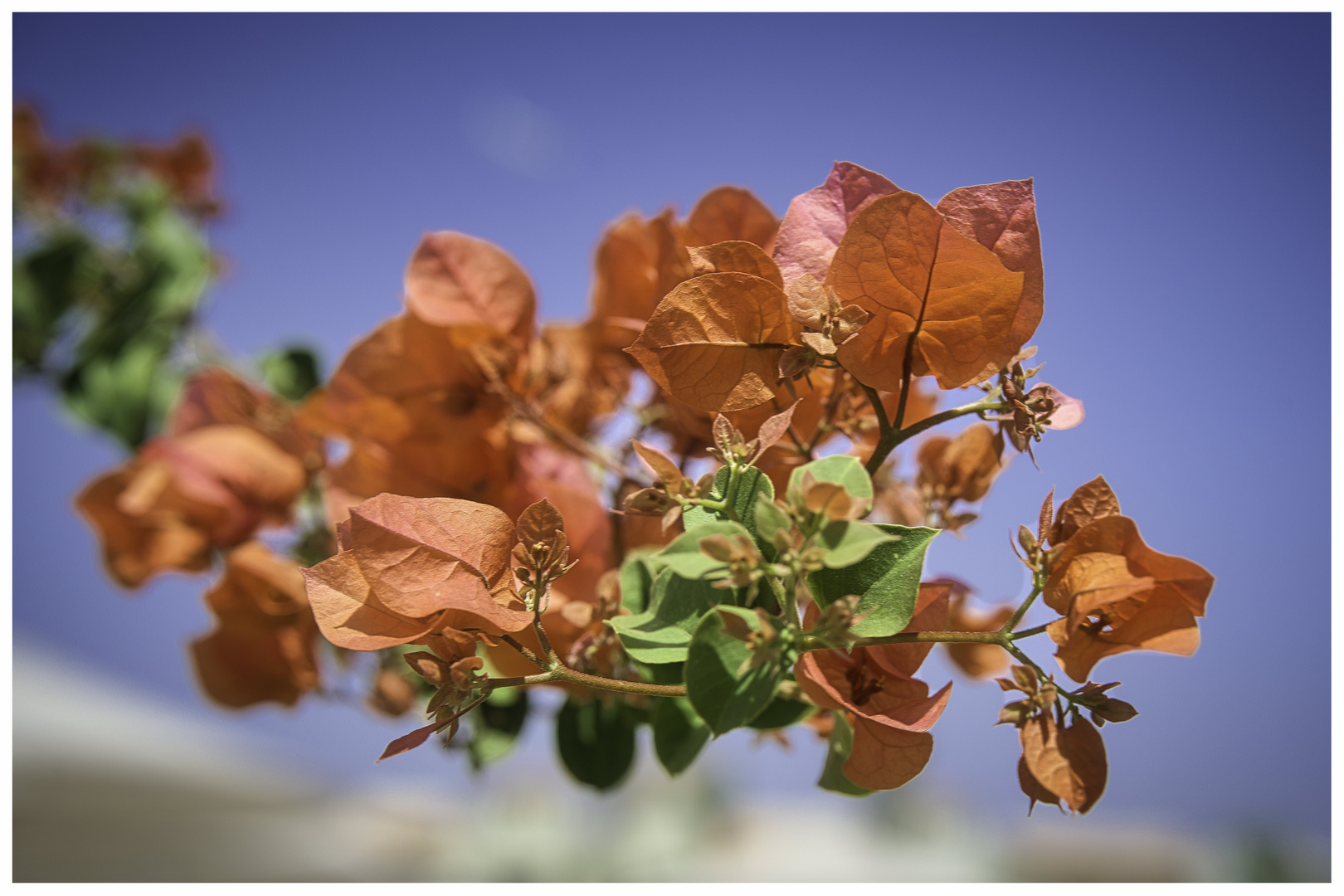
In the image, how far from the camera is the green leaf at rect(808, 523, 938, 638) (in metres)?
0.25

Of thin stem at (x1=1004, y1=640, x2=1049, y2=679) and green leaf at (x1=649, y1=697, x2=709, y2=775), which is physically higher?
thin stem at (x1=1004, y1=640, x2=1049, y2=679)

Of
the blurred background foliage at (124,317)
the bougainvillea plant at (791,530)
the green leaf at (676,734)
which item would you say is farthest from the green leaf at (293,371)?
the green leaf at (676,734)

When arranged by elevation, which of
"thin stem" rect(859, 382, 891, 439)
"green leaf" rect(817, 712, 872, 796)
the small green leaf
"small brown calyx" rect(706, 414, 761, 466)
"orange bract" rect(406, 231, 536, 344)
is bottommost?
"green leaf" rect(817, 712, 872, 796)

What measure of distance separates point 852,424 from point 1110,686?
13 centimetres

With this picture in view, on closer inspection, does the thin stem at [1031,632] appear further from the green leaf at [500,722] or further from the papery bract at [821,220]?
the green leaf at [500,722]

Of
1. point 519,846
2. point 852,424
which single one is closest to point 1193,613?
point 852,424

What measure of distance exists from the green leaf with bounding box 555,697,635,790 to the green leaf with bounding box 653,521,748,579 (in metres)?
0.32

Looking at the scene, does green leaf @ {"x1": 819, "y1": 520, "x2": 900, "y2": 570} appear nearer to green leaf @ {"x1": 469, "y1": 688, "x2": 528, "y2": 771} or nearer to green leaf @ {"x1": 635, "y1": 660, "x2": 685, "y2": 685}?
green leaf @ {"x1": 635, "y1": 660, "x2": 685, "y2": 685}

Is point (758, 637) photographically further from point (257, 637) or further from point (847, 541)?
point (257, 637)

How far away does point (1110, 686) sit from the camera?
26cm

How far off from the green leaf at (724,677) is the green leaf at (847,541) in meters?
0.03

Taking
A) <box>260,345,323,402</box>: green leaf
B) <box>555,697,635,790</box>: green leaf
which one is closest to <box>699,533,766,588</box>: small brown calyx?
<box>555,697,635,790</box>: green leaf

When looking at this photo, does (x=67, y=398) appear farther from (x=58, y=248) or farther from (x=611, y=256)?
(x=611, y=256)

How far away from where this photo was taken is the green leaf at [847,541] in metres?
0.22
